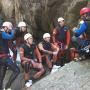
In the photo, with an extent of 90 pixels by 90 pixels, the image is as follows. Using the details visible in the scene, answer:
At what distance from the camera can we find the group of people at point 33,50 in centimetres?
1042

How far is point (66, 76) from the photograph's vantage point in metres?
9.46

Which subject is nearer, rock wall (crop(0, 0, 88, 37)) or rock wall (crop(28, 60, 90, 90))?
rock wall (crop(28, 60, 90, 90))

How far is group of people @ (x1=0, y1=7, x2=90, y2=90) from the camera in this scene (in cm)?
1042

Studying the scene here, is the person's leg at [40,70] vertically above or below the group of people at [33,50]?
below

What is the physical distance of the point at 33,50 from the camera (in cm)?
1099

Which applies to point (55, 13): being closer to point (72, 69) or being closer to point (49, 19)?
point (49, 19)

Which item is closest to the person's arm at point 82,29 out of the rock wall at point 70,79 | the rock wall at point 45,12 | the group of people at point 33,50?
the group of people at point 33,50

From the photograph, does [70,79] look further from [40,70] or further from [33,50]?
[33,50]

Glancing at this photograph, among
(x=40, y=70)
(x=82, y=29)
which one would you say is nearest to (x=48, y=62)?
(x=40, y=70)

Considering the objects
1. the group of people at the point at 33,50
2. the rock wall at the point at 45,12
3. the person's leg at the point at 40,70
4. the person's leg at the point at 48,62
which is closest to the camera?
the group of people at the point at 33,50

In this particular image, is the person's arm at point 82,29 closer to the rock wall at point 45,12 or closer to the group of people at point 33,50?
the group of people at point 33,50

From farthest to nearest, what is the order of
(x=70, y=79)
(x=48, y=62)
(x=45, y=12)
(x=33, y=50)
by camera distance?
(x=45, y=12), (x=48, y=62), (x=33, y=50), (x=70, y=79)

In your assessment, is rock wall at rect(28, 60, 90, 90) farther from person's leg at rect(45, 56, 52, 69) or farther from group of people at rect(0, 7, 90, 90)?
person's leg at rect(45, 56, 52, 69)

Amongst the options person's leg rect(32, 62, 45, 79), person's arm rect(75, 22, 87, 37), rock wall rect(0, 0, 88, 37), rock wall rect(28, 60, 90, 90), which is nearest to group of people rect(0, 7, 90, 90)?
person's leg rect(32, 62, 45, 79)
